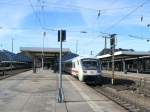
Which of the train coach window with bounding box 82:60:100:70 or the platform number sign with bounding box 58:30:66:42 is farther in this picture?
the train coach window with bounding box 82:60:100:70

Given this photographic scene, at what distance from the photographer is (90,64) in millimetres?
38875

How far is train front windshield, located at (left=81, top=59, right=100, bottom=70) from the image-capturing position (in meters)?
38.4

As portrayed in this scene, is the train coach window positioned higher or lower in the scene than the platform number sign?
lower

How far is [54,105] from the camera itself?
57.9 feet

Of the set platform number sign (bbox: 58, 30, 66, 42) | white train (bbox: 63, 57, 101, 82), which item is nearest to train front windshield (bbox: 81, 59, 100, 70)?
white train (bbox: 63, 57, 101, 82)

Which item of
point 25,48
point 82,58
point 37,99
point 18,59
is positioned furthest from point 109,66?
point 37,99

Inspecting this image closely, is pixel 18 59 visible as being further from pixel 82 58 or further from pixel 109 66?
pixel 82 58

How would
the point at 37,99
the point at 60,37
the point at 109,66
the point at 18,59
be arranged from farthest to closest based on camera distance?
the point at 18,59 < the point at 109,66 < the point at 37,99 < the point at 60,37

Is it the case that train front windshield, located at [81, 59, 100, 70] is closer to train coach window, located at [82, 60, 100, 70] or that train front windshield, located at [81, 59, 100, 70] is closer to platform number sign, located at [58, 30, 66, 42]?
train coach window, located at [82, 60, 100, 70]

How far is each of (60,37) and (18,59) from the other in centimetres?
11998

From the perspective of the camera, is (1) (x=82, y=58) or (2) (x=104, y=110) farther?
(1) (x=82, y=58)

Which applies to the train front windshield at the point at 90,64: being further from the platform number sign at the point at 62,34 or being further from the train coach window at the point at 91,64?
the platform number sign at the point at 62,34

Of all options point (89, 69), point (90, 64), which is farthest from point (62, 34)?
point (90, 64)

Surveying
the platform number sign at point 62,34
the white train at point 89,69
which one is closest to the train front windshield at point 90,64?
the white train at point 89,69
